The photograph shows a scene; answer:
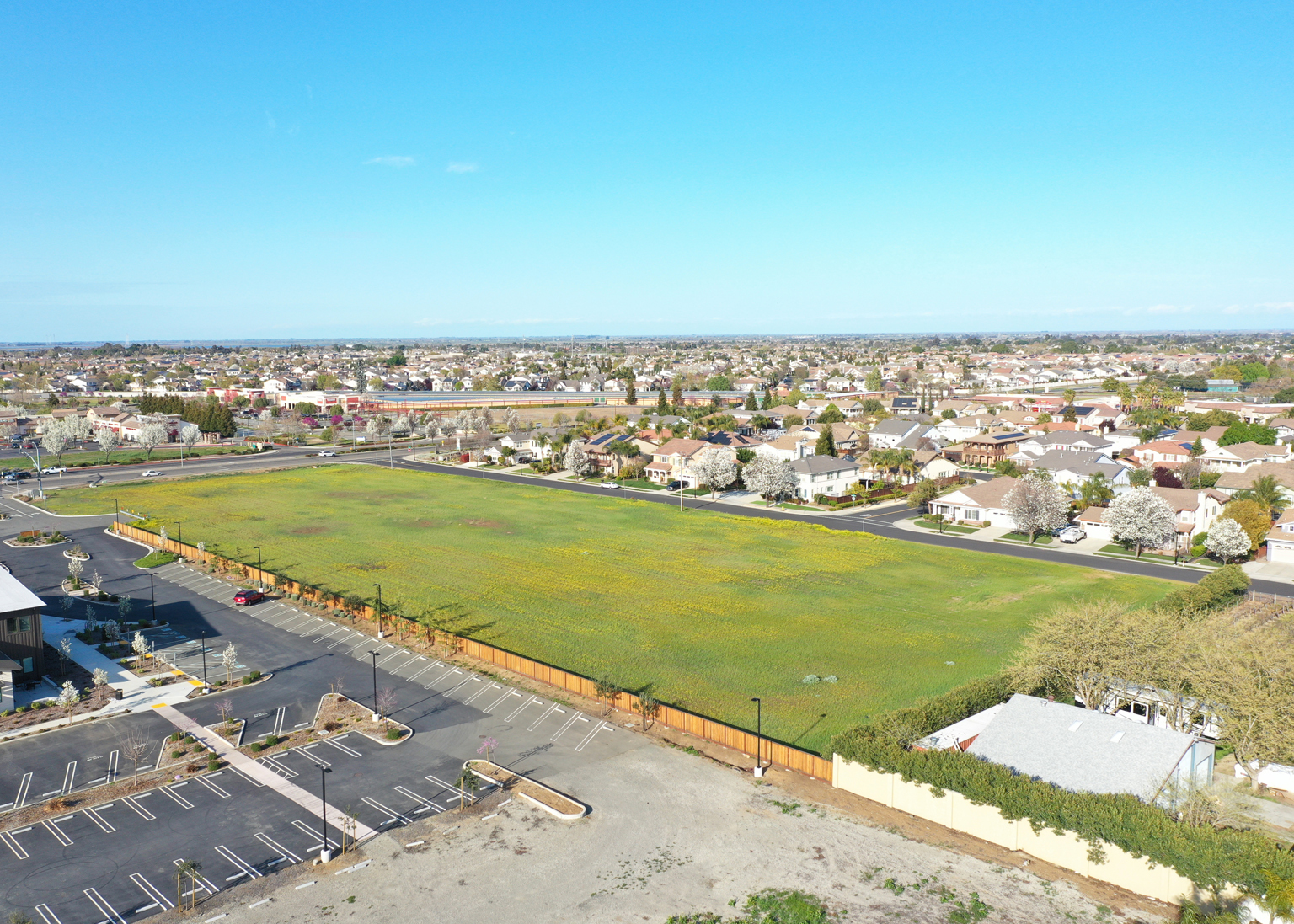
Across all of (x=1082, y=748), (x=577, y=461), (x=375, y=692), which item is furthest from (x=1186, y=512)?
(x=375, y=692)

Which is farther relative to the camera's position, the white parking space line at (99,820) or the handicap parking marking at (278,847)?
the white parking space line at (99,820)

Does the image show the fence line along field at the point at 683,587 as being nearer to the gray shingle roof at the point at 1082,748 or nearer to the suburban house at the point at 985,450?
the gray shingle roof at the point at 1082,748

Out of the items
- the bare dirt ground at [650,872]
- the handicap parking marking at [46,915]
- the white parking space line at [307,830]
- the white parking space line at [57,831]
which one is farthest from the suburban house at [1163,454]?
the handicap parking marking at [46,915]

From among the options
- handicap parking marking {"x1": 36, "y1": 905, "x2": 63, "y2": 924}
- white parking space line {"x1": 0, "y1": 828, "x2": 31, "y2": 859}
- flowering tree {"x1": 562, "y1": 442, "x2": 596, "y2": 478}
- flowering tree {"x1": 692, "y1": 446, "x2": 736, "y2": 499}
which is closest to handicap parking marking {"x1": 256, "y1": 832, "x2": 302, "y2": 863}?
handicap parking marking {"x1": 36, "y1": 905, "x2": 63, "y2": 924}

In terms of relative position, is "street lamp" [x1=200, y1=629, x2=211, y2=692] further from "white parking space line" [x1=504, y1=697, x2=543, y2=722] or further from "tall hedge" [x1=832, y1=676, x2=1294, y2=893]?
"tall hedge" [x1=832, y1=676, x2=1294, y2=893]

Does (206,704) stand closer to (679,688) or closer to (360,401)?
(679,688)

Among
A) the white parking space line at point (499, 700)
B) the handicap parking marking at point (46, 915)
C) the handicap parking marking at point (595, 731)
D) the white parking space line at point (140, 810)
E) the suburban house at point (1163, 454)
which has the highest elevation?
the suburban house at point (1163, 454)

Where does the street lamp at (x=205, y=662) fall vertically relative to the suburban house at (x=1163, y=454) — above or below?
below
